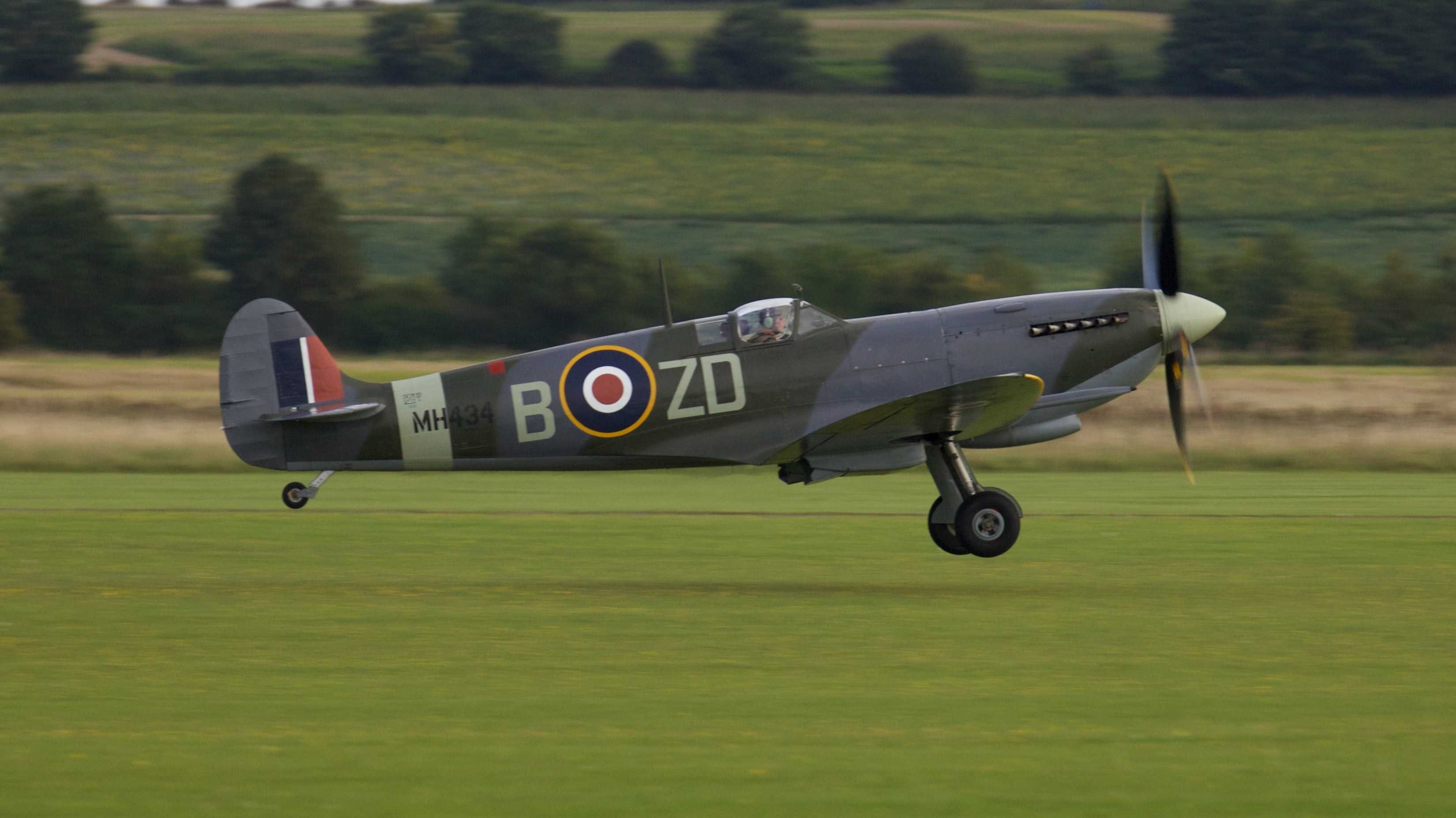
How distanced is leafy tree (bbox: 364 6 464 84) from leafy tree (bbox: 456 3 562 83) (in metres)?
0.82

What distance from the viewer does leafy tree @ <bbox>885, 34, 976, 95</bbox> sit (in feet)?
254

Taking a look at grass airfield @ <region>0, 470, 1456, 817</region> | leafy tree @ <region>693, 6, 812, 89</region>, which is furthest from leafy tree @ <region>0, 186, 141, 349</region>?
grass airfield @ <region>0, 470, 1456, 817</region>

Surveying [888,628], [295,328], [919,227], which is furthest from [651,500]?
[919,227]

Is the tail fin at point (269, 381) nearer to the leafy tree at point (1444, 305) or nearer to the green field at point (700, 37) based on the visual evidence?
the leafy tree at point (1444, 305)

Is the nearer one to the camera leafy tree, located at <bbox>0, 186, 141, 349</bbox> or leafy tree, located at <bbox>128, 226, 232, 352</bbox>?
leafy tree, located at <bbox>128, 226, 232, 352</bbox>

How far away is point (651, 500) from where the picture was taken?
2159 cm

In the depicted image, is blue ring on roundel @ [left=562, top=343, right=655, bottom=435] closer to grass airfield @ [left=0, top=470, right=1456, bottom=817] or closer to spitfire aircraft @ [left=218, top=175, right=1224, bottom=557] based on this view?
spitfire aircraft @ [left=218, top=175, right=1224, bottom=557]

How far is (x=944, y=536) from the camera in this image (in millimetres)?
13930

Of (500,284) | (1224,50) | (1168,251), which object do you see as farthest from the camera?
(1224,50)

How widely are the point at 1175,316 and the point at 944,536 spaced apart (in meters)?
2.59

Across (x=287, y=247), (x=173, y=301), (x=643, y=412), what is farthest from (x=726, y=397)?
(x=287, y=247)

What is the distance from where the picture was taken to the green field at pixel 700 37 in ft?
265

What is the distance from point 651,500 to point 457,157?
45540 millimetres

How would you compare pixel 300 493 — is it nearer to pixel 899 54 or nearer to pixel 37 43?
pixel 899 54
